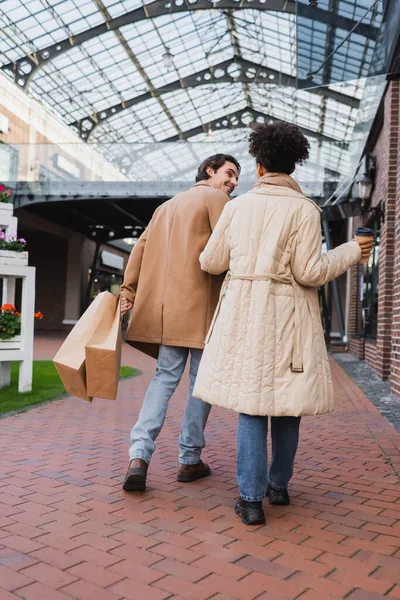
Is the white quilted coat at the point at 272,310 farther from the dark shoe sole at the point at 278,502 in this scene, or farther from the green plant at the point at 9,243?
the green plant at the point at 9,243

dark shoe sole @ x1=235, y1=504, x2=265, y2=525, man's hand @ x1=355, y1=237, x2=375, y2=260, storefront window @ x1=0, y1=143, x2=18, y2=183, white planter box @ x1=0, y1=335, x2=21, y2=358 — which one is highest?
storefront window @ x1=0, y1=143, x2=18, y2=183

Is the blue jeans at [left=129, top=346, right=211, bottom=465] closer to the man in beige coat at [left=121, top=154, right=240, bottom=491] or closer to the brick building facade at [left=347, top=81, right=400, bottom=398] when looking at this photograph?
the man in beige coat at [left=121, top=154, right=240, bottom=491]

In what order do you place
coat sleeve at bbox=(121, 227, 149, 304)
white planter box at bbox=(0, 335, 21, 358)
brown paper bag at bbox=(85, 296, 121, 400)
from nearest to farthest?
brown paper bag at bbox=(85, 296, 121, 400) < coat sleeve at bbox=(121, 227, 149, 304) < white planter box at bbox=(0, 335, 21, 358)

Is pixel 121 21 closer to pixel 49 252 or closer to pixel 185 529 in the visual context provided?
pixel 49 252

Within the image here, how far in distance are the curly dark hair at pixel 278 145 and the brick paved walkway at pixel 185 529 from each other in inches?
62.6

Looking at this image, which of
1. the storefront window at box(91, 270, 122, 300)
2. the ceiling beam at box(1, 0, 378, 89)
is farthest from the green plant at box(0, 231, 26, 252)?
the storefront window at box(91, 270, 122, 300)

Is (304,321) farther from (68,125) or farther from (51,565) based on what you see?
(68,125)

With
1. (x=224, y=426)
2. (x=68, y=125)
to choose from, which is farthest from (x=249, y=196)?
(x=68, y=125)

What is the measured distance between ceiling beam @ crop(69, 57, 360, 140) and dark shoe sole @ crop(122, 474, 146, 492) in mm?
30140

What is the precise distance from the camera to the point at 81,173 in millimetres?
17172

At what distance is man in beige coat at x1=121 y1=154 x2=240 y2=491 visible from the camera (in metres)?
3.10

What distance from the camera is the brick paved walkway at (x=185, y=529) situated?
2.00 meters

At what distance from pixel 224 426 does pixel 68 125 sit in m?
29.3

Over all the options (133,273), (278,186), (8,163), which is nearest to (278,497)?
(133,273)
